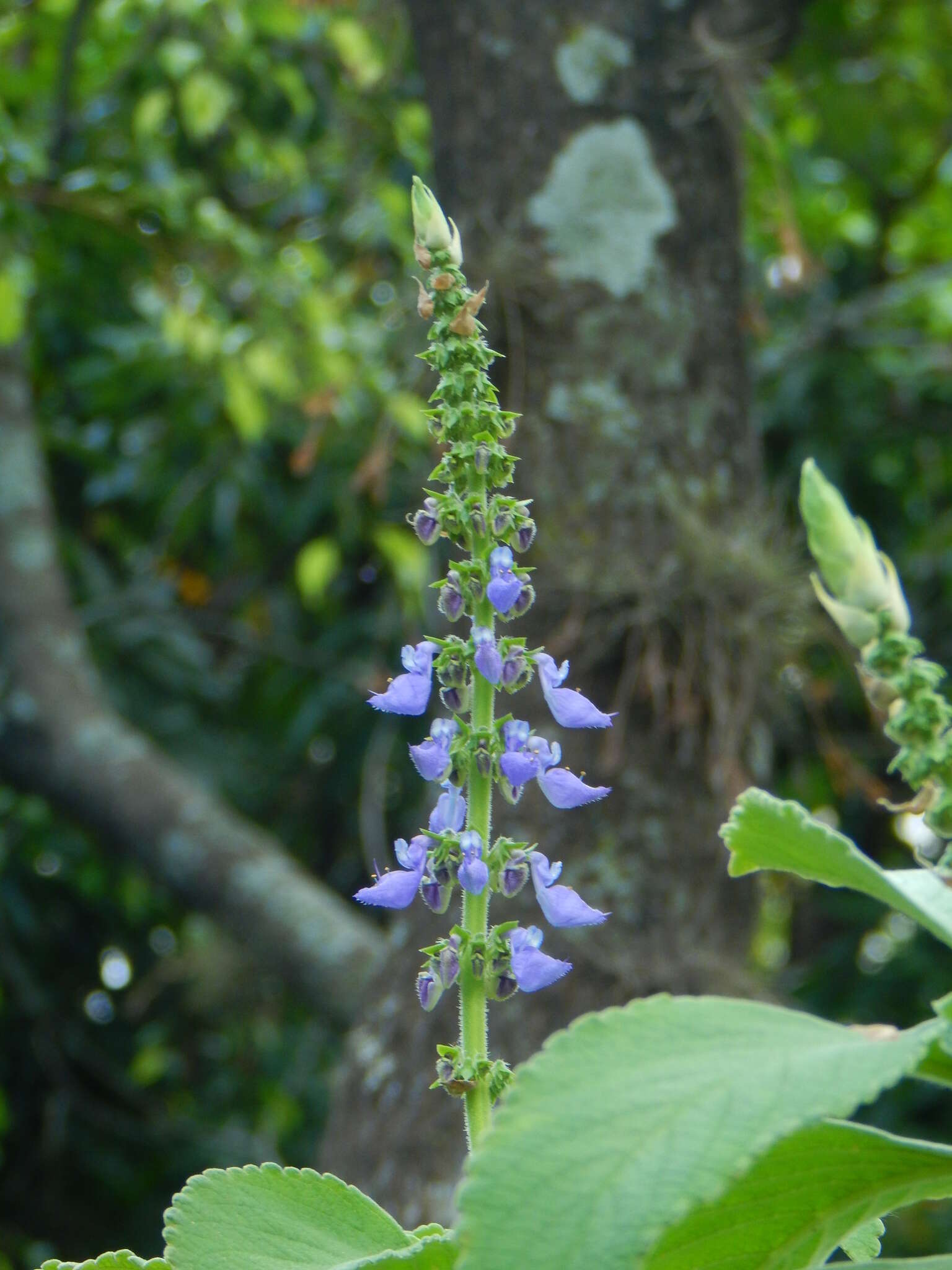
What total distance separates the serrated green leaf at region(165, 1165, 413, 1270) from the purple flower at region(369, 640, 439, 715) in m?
0.24

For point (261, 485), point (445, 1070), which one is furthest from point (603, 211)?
point (261, 485)

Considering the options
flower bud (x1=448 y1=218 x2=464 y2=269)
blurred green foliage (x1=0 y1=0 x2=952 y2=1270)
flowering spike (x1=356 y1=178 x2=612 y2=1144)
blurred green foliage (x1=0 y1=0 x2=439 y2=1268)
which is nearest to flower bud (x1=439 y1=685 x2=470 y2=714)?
flowering spike (x1=356 y1=178 x2=612 y2=1144)

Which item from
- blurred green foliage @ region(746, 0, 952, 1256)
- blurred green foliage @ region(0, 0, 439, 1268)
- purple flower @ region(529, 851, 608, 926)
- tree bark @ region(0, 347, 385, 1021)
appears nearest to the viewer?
purple flower @ region(529, 851, 608, 926)

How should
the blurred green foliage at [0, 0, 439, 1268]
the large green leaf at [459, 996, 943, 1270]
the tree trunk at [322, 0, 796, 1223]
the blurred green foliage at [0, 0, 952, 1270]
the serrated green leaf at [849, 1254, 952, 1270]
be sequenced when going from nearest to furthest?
the large green leaf at [459, 996, 943, 1270] < the serrated green leaf at [849, 1254, 952, 1270] < the tree trunk at [322, 0, 796, 1223] < the blurred green foliage at [0, 0, 439, 1268] < the blurred green foliage at [0, 0, 952, 1270]

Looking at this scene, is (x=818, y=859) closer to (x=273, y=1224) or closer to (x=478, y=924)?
(x=478, y=924)

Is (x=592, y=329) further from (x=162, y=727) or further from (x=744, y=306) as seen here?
(x=162, y=727)

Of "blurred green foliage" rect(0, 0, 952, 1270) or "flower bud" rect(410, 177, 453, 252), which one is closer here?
"flower bud" rect(410, 177, 453, 252)

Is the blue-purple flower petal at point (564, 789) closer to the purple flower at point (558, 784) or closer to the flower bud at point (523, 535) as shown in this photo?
the purple flower at point (558, 784)

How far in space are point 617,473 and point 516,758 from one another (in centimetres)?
176

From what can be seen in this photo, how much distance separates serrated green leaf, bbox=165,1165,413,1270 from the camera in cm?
67

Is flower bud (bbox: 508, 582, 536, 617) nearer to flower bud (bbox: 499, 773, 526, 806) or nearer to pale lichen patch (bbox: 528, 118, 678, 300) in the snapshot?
flower bud (bbox: 499, 773, 526, 806)

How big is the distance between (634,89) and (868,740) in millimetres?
3149

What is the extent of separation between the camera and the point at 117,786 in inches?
131

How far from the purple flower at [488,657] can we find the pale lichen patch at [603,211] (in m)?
1.90
